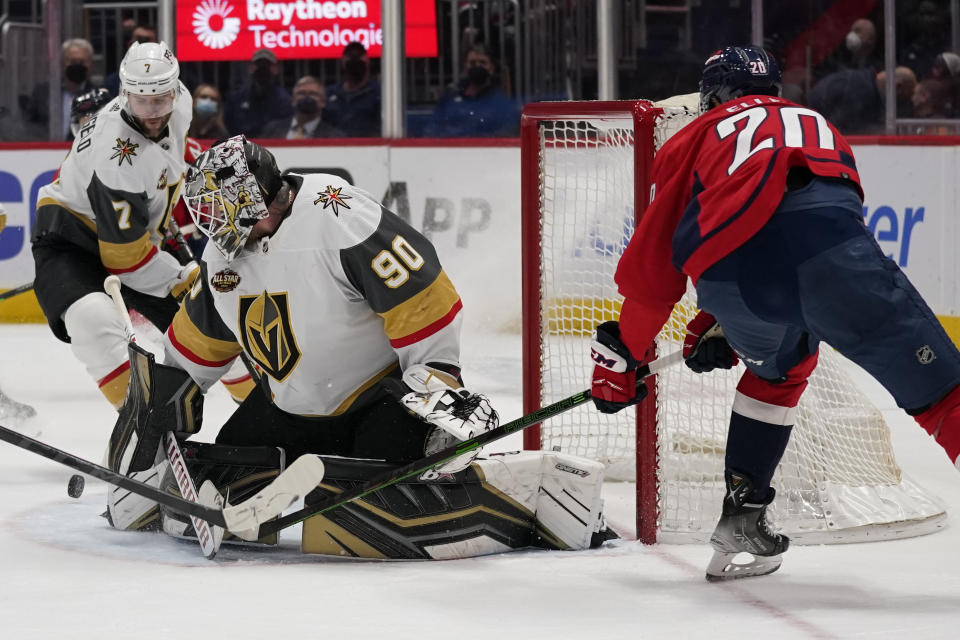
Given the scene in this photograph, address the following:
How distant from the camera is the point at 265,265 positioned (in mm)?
2705

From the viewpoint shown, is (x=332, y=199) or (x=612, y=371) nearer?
(x=612, y=371)

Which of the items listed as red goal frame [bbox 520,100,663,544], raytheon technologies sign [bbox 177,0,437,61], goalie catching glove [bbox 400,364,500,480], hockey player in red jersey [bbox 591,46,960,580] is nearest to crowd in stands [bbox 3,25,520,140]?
raytheon technologies sign [bbox 177,0,437,61]

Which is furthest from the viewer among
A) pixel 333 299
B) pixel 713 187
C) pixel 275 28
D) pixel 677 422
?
pixel 275 28

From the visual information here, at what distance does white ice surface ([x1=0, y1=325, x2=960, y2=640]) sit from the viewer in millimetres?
2246

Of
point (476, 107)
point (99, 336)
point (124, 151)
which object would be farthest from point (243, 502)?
point (476, 107)

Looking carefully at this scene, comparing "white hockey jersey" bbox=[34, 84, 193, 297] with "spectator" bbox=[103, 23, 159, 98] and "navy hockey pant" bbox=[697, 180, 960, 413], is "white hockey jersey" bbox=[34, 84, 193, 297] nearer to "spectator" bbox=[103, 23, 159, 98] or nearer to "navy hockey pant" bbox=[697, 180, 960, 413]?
"navy hockey pant" bbox=[697, 180, 960, 413]

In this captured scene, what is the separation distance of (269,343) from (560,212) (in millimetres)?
1362

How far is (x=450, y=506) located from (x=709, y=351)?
58 centimetres

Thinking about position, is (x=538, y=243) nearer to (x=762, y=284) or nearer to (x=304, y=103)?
(x=762, y=284)

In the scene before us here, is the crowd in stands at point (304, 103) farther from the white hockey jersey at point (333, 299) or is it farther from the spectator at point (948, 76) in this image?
the white hockey jersey at point (333, 299)

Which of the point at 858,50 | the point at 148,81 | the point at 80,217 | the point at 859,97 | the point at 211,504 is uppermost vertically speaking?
the point at 858,50

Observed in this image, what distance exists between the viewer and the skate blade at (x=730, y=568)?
2.57m

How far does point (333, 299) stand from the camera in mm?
2693

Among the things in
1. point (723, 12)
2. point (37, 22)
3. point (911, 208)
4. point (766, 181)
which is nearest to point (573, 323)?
point (766, 181)
